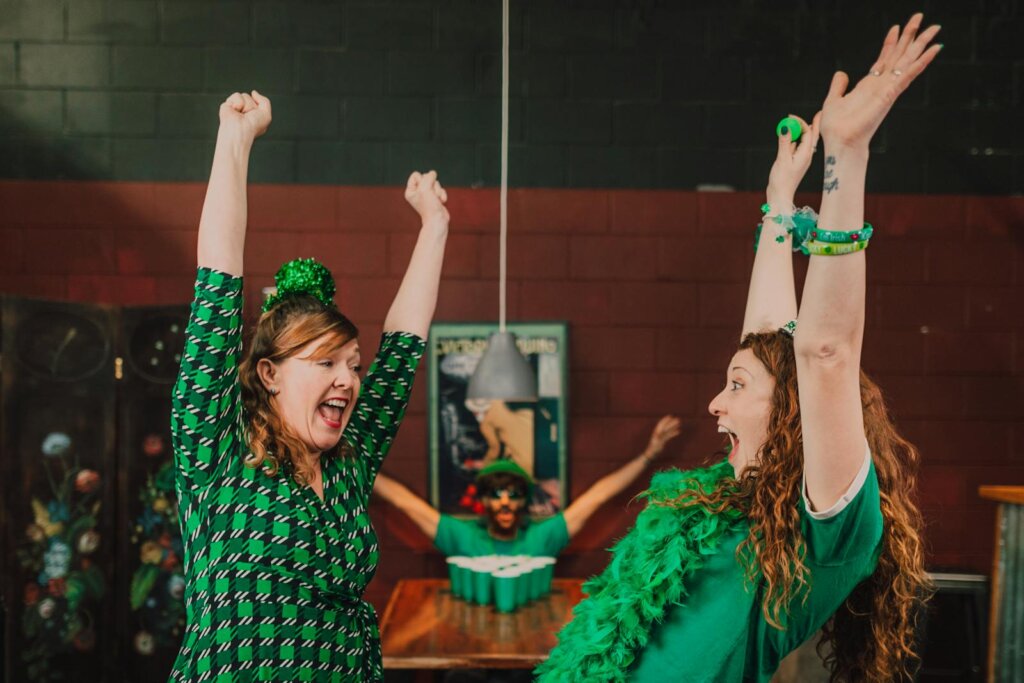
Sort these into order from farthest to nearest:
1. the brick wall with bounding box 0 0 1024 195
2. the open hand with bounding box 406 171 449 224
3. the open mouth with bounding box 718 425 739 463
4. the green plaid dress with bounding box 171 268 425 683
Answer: the brick wall with bounding box 0 0 1024 195 → the open hand with bounding box 406 171 449 224 → the open mouth with bounding box 718 425 739 463 → the green plaid dress with bounding box 171 268 425 683

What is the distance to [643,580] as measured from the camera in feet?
5.88

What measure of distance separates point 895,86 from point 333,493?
125 centimetres

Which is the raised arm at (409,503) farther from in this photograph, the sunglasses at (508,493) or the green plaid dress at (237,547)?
the green plaid dress at (237,547)

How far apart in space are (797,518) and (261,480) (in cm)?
98

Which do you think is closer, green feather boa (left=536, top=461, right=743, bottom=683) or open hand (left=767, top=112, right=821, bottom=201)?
green feather boa (left=536, top=461, right=743, bottom=683)

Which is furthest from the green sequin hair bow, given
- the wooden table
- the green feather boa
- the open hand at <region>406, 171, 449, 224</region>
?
the wooden table

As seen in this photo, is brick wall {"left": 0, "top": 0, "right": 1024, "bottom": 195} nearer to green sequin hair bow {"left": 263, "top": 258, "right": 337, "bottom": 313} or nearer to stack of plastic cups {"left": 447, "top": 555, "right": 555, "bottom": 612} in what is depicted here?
stack of plastic cups {"left": 447, "top": 555, "right": 555, "bottom": 612}

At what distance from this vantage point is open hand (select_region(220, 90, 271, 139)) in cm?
181

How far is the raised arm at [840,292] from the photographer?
4.32 ft

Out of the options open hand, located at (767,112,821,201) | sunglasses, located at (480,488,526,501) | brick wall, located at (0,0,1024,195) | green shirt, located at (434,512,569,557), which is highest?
brick wall, located at (0,0,1024,195)

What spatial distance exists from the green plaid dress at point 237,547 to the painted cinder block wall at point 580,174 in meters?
2.15

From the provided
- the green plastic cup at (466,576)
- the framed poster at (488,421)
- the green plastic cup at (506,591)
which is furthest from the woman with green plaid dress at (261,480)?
the framed poster at (488,421)

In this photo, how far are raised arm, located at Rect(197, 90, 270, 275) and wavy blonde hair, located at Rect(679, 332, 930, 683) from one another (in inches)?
38.1

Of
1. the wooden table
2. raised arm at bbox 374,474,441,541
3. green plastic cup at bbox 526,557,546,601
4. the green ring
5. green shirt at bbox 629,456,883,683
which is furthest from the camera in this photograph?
raised arm at bbox 374,474,441,541
